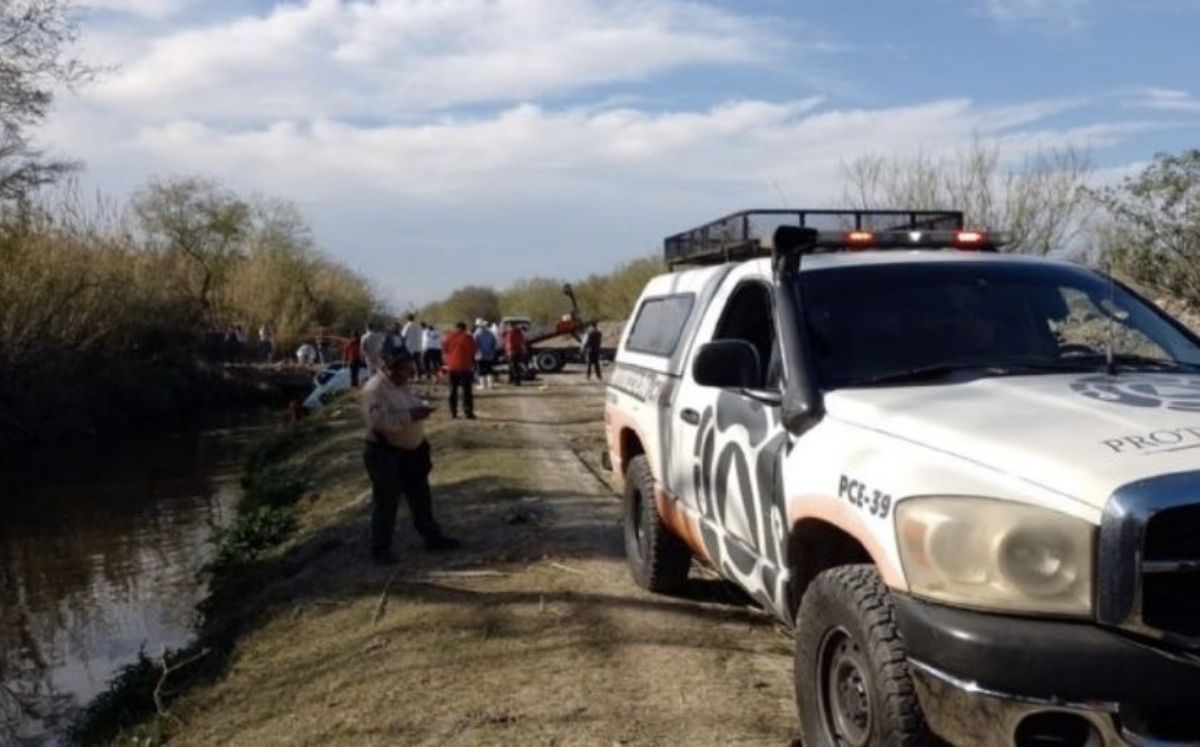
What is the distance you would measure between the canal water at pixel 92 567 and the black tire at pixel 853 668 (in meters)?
6.64

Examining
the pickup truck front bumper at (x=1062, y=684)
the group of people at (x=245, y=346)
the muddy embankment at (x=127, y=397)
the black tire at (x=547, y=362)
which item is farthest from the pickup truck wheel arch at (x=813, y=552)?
the group of people at (x=245, y=346)

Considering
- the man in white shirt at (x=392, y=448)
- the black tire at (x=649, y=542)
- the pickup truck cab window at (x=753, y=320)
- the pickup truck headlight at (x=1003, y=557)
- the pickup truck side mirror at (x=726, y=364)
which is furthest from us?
the man in white shirt at (x=392, y=448)

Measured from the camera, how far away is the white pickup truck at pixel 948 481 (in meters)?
3.36

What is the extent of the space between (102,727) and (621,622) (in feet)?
12.3

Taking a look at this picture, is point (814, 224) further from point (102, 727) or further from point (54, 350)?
point (54, 350)

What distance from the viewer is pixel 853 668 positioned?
4.18 metres

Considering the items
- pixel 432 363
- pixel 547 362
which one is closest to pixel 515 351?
pixel 432 363

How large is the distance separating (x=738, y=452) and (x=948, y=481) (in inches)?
74.3

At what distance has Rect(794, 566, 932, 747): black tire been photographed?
3809mm

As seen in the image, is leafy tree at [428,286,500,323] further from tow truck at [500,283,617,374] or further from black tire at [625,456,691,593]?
black tire at [625,456,691,593]

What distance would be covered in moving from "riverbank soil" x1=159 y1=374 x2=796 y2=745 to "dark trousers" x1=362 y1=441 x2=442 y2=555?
0.82 ft

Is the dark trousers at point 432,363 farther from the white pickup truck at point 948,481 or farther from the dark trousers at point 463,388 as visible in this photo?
the white pickup truck at point 948,481

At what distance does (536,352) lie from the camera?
39.1 m

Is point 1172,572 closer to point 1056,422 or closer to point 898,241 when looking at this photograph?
point 1056,422
